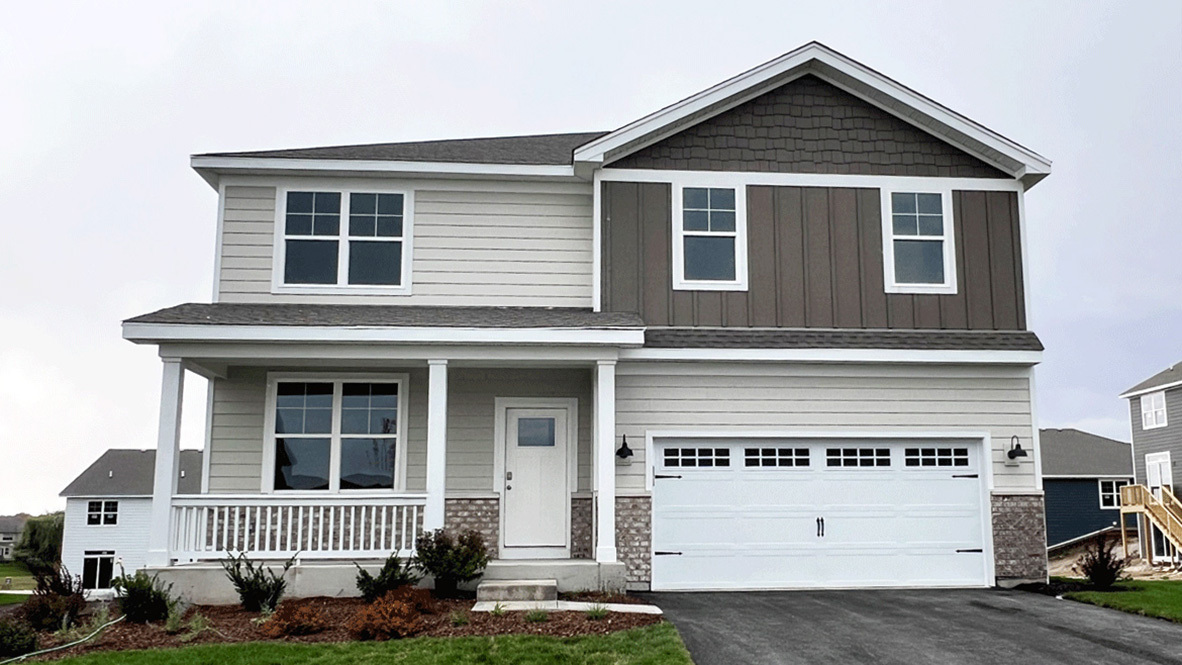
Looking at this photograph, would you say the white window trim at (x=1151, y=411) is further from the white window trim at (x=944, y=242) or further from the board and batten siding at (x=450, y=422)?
the board and batten siding at (x=450, y=422)

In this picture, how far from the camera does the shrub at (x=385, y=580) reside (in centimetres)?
1046

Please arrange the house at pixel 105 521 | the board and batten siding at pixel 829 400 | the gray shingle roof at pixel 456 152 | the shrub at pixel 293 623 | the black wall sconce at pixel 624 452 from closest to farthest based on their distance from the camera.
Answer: the shrub at pixel 293 623 → the black wall sconce at pixel 624 452 → the board and batten siding at pixel 829 400 → the gray shingle roof at pixel 456 152 → the house at pixel 105 521

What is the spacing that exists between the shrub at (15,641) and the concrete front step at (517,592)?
4103mm

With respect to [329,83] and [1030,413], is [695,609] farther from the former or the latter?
[329,83]

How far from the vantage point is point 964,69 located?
19.2 metres

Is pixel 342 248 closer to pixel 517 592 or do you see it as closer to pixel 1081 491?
pixel 517 592

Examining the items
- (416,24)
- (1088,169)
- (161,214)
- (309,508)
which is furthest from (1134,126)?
(161,214)

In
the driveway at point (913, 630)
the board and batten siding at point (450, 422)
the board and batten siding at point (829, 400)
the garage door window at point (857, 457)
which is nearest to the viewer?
the driveway at point (913, 630)

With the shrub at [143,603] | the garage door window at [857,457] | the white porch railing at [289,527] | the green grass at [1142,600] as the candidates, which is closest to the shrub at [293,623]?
the shrub at [143,603]

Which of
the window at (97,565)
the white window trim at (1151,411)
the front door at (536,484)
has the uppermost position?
the white window trim at (1151,411)

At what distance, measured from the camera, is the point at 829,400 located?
41.8 ft

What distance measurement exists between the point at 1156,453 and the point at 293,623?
3172 cm

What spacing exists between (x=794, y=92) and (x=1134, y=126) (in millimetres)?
10202

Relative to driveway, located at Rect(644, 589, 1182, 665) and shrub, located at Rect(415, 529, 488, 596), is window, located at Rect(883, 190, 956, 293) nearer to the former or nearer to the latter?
driveway, located at Rect(644, 589, 1182, 665)
